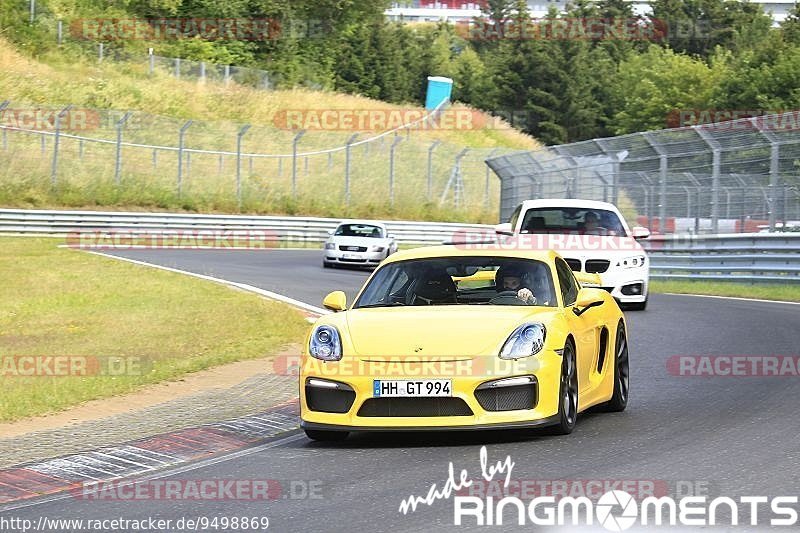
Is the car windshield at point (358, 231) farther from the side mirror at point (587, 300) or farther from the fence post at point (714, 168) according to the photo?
the side mirror at point (587, 300)

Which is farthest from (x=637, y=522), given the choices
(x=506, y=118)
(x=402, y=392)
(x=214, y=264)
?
(x=506, y=118)

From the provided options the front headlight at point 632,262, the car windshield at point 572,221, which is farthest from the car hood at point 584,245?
the car windshield at point 572,221

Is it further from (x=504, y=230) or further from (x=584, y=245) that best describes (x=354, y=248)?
(x=584, y=245)

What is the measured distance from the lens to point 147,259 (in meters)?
30.7

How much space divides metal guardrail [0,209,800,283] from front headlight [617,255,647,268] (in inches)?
209

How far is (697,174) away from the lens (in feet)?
91.8

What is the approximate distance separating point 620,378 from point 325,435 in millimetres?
2422

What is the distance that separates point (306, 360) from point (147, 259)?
2192cm

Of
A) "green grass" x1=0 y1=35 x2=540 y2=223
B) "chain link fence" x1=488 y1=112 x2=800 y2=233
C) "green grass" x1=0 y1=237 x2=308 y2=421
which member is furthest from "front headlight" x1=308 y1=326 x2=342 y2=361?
"green grass" x1=0 y1=35 x2=540 y2=223

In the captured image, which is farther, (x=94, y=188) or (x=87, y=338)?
(x=94, y=188)

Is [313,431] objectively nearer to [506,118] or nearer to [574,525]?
[574,525]

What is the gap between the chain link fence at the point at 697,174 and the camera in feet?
82.1

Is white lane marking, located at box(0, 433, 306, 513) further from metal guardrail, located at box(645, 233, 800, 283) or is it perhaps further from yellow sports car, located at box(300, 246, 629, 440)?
metal guardrail, located at box(645, 233, 800, 283)

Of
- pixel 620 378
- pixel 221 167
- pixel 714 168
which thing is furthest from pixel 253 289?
pixel 221 167
